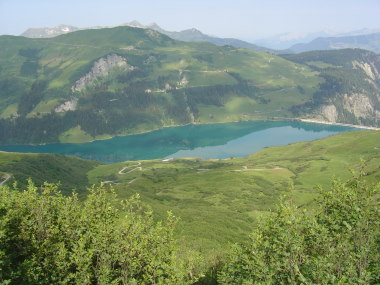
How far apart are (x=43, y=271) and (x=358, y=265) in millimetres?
32908

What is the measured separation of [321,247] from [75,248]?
26080 mm

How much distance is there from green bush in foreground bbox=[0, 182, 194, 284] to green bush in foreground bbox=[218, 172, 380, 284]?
8462 mm

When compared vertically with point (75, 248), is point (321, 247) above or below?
below

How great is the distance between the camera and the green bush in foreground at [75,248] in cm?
3547

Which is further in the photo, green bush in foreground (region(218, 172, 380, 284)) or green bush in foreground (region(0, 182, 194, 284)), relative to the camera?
green bush in foreground (region(0, 182, 194, 284))

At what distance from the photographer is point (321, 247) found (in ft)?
113

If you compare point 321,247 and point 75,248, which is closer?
point 321,247

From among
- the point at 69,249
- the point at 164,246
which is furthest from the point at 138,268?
the point at 69,249

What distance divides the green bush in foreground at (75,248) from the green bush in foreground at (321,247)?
27.8 ft

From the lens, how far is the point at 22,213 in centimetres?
4197

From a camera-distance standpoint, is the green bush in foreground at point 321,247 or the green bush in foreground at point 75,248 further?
the green bush in foreground at point 75,248

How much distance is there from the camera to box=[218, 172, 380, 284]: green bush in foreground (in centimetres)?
2955

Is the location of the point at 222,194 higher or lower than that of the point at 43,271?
lower

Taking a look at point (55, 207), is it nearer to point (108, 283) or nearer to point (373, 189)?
point (108, 283)
